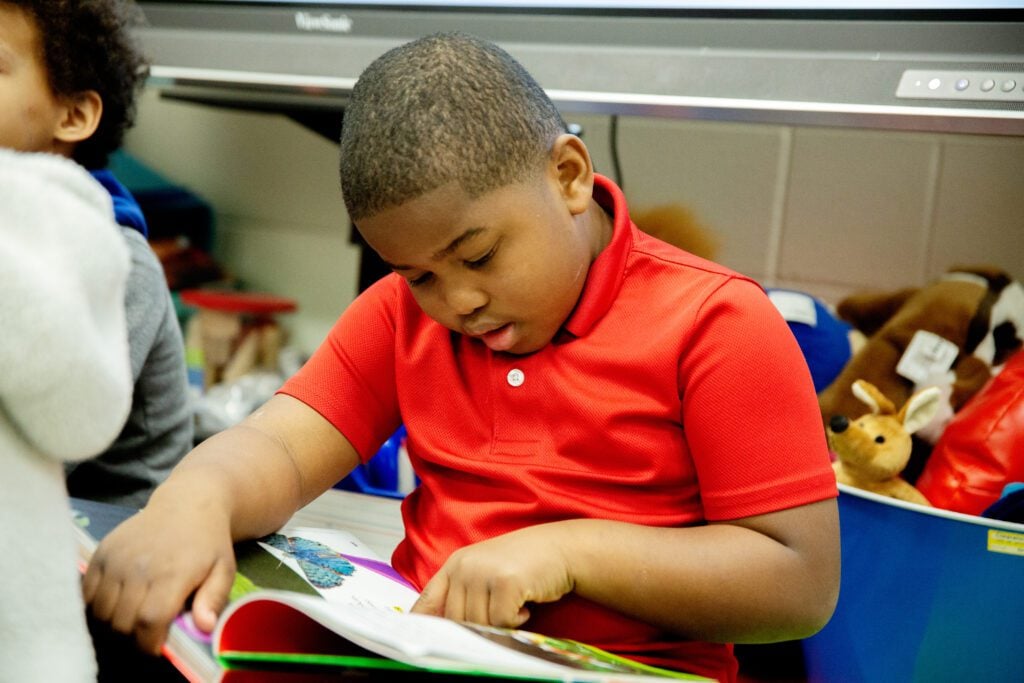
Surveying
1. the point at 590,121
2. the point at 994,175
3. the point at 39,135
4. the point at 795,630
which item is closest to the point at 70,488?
the point at 39,135

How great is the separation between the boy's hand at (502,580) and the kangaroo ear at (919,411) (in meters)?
0.40

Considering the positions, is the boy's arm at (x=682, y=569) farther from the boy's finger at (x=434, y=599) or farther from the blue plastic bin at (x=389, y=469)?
the blue plastic bin at (x=389, y=469)

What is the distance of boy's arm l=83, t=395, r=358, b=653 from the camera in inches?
20.7

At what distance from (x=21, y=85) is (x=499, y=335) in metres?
0.58

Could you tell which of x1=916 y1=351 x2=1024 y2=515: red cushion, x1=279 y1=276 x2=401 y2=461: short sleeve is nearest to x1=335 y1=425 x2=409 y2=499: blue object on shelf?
x1=279 y1=276 x2=401 y2=461: short sleeve

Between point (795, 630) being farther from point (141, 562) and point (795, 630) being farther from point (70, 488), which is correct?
point (70, 488)

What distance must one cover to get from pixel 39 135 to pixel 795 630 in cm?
82

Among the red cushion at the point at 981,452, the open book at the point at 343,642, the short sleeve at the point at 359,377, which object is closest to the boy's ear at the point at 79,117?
the short sleeve at the point at 359,377

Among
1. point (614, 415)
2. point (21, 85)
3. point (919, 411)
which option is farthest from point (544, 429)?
point (21, 85)

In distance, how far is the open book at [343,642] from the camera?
433 mm

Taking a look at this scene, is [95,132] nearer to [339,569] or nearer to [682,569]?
[339,569]

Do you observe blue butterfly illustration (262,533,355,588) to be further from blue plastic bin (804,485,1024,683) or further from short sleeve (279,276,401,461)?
blue plastic bin (804,485,1024,683)

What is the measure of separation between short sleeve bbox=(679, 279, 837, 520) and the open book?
0.44ft

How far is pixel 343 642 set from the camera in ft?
1.68
